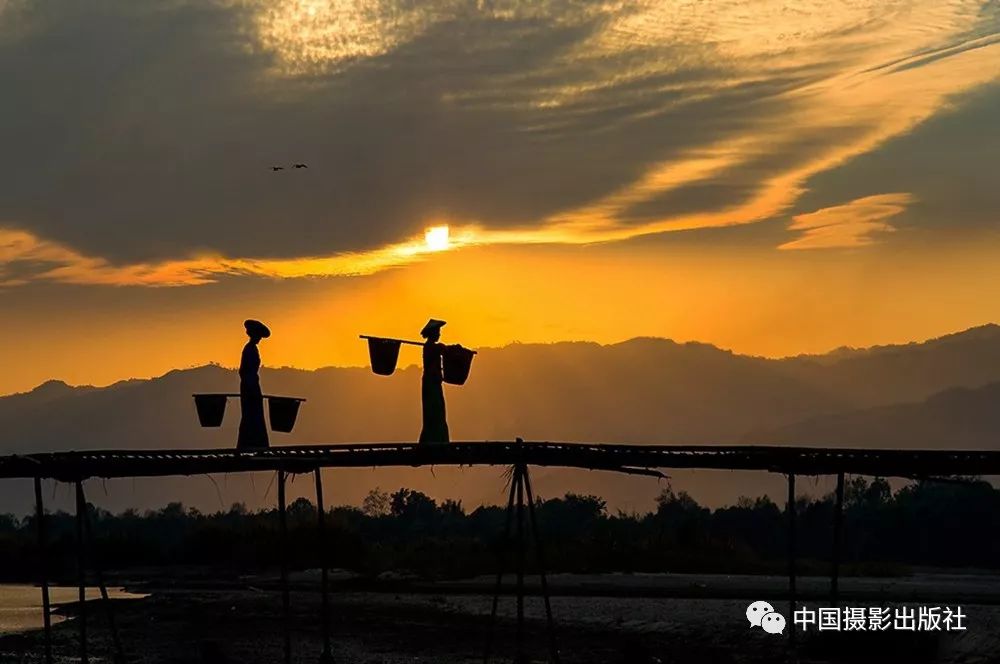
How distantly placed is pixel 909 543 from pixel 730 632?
32841mm

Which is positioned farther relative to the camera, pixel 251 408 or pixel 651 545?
pixel 651 545

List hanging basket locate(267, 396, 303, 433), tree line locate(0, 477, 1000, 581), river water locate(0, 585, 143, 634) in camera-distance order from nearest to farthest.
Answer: hanging basket locate(267, 396, 303, 433) → river water locate(0, 585, 143, 634) → tree line locate(0, 477, 1000, 581)

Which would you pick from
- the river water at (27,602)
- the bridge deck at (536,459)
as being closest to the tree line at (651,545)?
the river water at (27,602)

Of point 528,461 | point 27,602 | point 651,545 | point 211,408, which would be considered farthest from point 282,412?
point 27,602

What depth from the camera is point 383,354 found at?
93.2 feet

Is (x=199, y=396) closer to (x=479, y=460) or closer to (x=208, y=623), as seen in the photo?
(x=479, y=460)

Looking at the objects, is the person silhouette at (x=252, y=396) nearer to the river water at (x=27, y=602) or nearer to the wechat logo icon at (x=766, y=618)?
the wechat logo icon at (x=766, y=618)

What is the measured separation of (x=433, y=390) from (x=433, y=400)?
0.66ft

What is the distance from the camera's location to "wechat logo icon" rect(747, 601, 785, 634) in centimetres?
3322

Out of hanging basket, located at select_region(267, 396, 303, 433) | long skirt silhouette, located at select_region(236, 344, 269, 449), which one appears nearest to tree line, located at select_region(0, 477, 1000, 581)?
hanging basket, located at select_region(267, 396, 303, 433)

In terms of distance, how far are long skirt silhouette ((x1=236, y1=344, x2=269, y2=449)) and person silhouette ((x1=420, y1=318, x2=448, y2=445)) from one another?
9.79ft

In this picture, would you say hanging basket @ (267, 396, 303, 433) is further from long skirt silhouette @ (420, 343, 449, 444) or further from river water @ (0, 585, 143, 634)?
river water @ (0, 585, 143, 634)

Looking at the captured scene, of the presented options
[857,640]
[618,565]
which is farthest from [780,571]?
[857,640]

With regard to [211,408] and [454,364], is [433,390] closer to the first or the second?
[454,364]
